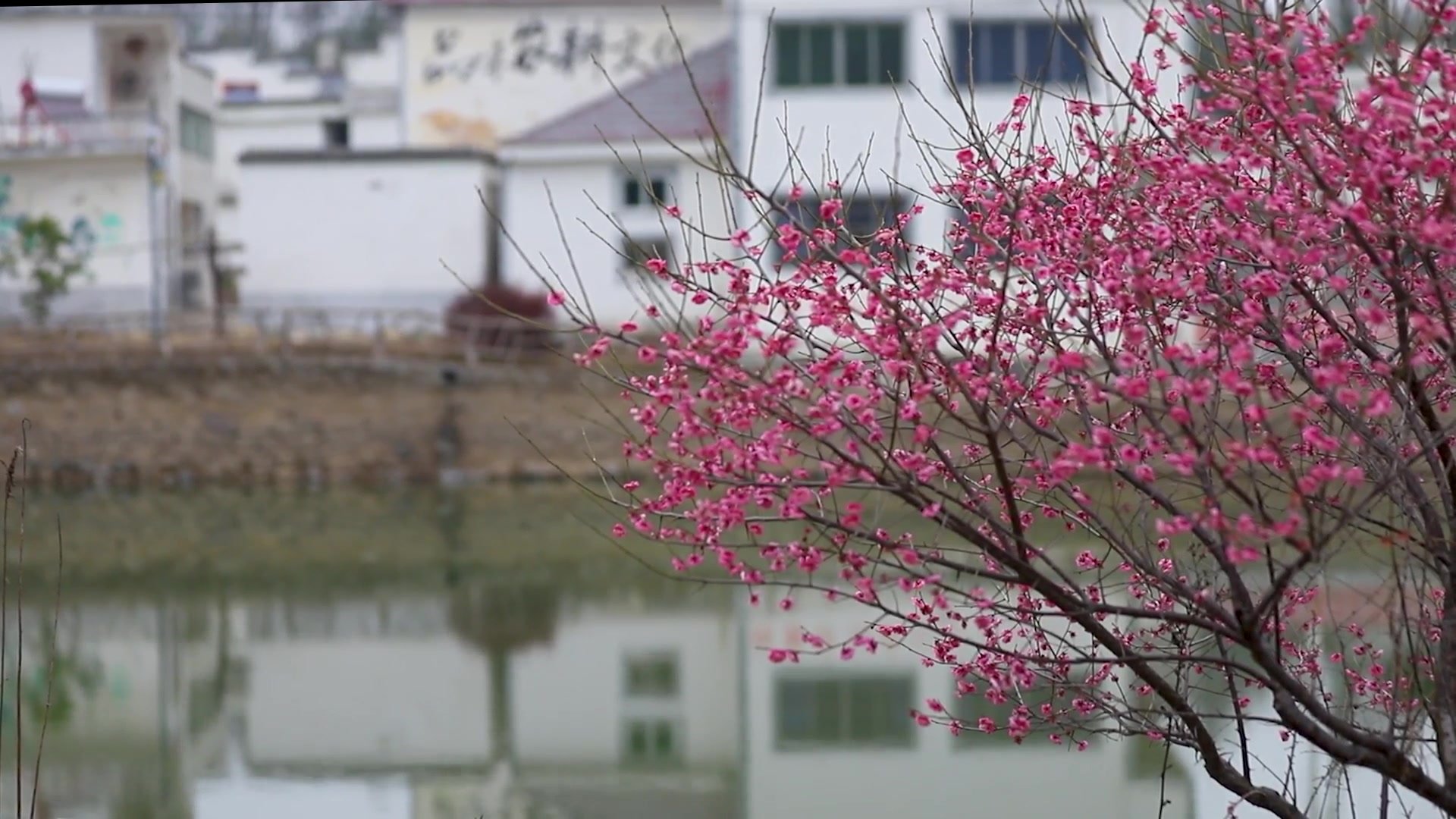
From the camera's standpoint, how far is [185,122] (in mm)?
27484

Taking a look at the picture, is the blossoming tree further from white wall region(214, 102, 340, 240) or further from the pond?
white wall region(214, 102, 340, 240)

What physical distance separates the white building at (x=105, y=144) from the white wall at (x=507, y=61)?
353 cm

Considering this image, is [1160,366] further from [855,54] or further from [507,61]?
[507,61]

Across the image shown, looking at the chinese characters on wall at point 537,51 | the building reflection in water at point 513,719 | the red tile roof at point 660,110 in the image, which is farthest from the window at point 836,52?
the building reflection in water at point 513,719

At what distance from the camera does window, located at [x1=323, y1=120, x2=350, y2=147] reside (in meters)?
34.0

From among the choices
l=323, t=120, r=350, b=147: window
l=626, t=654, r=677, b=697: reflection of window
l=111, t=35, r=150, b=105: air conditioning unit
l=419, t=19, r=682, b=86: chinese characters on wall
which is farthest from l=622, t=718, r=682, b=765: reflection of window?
l=323, t=120, r=350, b=147: window

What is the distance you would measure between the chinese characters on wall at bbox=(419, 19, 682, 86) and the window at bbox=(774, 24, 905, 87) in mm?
6360

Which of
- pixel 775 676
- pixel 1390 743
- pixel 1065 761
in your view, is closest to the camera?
pixel 1390 743

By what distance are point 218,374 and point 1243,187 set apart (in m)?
18.8

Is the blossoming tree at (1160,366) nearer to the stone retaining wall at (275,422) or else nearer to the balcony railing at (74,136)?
the stone retaining wall at (275,422)

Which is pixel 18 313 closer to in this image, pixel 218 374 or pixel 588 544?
pixel 218 374

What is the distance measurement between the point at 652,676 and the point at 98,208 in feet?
51.8

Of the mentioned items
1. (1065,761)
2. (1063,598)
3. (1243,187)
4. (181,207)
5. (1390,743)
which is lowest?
(1065,761)

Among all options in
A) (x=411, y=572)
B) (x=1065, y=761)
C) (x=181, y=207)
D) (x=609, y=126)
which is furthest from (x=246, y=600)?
(x=181, y=207)
